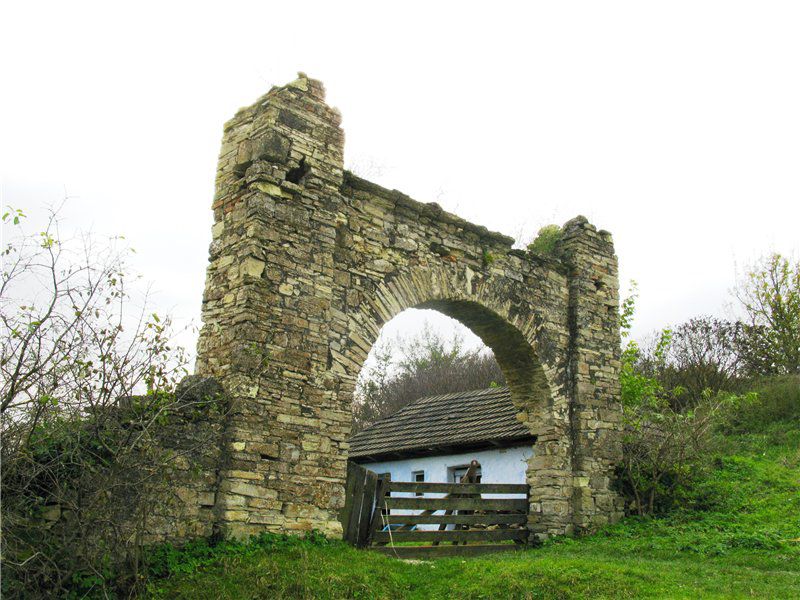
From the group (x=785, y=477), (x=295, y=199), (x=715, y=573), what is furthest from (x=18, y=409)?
(x=785, y=477)

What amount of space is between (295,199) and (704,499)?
822cm

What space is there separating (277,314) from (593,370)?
605 centimetres

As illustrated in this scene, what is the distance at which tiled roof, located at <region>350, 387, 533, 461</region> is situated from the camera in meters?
14.8

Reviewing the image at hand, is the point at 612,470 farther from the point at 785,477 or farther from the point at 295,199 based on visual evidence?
the point at 295,199

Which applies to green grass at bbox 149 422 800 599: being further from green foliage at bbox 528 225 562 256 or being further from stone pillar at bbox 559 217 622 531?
green foliage at bbox 528 225 562 256

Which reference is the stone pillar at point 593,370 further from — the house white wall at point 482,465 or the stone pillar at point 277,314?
the stone pillar at point 277,314

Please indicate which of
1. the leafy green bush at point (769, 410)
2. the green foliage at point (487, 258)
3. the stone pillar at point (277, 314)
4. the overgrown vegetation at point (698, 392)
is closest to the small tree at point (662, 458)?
the overgrown vegetation at point (698, 392)

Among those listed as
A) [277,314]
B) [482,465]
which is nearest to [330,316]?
[277,314]

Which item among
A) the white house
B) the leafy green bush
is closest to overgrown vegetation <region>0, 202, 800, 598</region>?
the white house

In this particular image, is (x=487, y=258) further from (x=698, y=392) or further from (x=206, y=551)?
(x=698, y=392)

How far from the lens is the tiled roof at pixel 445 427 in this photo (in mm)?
14844

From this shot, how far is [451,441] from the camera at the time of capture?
15.6 m

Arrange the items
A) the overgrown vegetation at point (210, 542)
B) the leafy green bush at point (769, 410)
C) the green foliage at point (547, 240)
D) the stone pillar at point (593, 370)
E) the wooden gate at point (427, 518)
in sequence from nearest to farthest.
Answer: the overgrown vegetation at point (210, 542) < the wooden gate at point (427, 518) < the stone pillar at point (593, 370) < the green foliage at point (547, 240) < the leafy green bush at point (769, 410)

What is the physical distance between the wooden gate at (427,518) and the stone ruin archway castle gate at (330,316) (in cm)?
48
